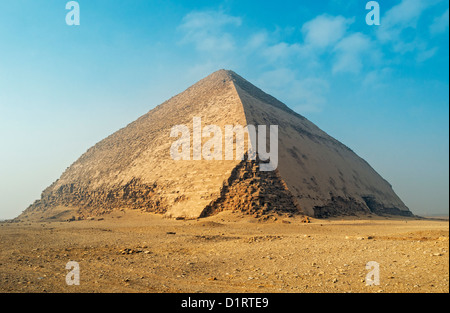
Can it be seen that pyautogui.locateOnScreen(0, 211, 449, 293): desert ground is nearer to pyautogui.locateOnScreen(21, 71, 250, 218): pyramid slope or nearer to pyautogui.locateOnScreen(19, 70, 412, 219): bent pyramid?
pyautogui.locateOnScreen(19, 70, 412, 219): bent pyramid

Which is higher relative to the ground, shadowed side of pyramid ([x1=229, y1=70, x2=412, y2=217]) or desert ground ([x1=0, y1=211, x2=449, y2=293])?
shadowed side of pyramid ([x1=229, y1=70, x2=412, y2=217])

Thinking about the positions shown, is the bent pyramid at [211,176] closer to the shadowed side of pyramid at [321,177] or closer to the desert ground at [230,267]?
the shadowed side of pyramid at [321,177]

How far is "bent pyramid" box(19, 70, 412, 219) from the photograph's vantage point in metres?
19.4

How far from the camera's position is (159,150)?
27.8 m

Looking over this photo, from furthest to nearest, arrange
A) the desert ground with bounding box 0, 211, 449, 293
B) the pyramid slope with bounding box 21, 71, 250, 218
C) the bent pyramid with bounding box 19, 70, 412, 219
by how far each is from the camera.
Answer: the pyramid slope with bounding box 21, 71, 250, 218, the bent pyramid with bounding box 19, 70, 412, 219, the desert ground with bounding box 0, 211, 449, 293

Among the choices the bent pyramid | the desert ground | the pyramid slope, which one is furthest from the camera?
the pyramid slope

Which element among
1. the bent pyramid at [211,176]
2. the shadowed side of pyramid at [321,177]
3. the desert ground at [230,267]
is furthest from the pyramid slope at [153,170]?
the desert ground at [230,267]

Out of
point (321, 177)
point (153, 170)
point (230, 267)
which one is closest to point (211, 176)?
point (153, 170)

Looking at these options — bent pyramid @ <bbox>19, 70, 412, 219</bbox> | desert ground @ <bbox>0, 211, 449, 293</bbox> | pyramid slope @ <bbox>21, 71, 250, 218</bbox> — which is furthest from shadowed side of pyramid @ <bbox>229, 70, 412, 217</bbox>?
desert ground @ <bbox>0, 211, 449, 293</bbox>

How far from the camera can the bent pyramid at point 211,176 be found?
63.6 ft

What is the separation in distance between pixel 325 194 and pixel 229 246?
1531 centimetres
